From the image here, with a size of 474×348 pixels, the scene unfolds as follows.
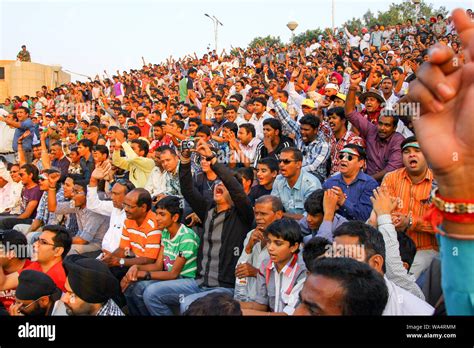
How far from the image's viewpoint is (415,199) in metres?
4.28

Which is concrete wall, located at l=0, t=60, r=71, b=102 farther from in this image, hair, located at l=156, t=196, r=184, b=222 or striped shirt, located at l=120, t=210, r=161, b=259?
hair, located at l=156, t=196, r=184, b=222

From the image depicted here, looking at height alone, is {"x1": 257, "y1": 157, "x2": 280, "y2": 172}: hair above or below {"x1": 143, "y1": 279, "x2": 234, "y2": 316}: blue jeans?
above

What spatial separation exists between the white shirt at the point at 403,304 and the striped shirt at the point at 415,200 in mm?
1220

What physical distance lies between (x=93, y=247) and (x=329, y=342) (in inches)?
166

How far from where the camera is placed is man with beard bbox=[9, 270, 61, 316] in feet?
12.3

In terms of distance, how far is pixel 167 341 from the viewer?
8.44ft

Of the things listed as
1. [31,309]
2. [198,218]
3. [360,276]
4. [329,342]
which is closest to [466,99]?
[360,276]

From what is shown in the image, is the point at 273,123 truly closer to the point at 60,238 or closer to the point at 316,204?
the point at 316,204

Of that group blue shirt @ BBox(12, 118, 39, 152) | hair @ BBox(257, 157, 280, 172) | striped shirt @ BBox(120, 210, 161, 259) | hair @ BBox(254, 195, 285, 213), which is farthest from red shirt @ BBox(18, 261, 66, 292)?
blue shirt @ BBox(12, 118, 39, 152)

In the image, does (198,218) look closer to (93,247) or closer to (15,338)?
(93,247)

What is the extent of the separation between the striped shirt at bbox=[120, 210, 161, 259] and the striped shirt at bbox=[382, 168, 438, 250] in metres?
2.26

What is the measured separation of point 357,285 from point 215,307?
34.1 inches

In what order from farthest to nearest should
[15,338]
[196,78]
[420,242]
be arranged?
[196,78] < [420,242] < [15,338]

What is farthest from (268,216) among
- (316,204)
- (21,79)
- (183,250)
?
(21,79)
